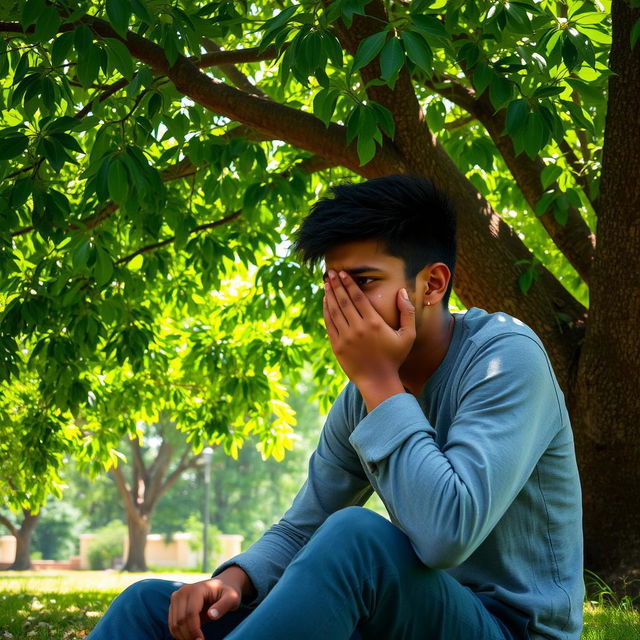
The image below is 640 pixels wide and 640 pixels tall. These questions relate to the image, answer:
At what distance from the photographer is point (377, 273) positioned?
2.57 metres

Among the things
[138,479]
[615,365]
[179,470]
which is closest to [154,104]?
[615,365]

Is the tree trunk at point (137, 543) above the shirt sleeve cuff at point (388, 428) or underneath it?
underneath

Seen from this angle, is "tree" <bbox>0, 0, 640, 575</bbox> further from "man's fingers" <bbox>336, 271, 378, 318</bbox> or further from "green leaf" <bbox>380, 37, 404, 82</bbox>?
"man's fingers" <bbox>336, 271, 378, 318</bbox>

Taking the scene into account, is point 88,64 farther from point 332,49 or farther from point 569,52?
point 569,52

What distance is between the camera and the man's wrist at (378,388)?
233 centimetres

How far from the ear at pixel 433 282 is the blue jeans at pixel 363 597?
2.48ft

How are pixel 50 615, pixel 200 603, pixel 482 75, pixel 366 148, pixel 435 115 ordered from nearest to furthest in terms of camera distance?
pixel 200 603 → pixel 366 148 → pixel 482 75 → pixel 435 115 → pixel 50 615

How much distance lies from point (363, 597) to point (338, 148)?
4264 millimetres

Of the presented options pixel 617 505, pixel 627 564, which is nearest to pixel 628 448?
pixel 617 505

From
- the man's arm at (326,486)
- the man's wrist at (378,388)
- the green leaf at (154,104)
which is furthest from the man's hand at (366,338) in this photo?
the green leaf at (154,104)

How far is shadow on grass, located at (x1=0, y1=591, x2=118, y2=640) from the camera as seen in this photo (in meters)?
5.73

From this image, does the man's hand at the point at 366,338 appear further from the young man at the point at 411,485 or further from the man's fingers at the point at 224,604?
the man's fingers at the point at 224,604

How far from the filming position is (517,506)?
7.88ft

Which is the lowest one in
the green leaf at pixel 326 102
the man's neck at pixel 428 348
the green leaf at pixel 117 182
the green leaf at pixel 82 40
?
the man's neck at pixel 428 348
